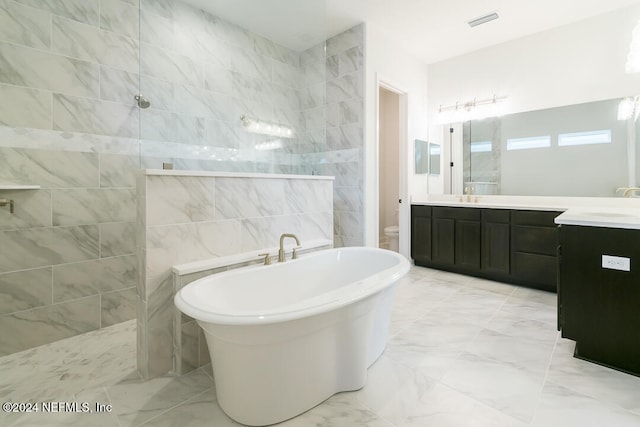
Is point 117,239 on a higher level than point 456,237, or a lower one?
higher

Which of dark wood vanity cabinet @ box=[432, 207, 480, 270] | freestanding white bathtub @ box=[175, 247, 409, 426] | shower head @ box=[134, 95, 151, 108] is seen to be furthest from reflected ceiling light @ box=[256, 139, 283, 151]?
dark wood vanity cabinet @ box=[432, 207, 480, 270]

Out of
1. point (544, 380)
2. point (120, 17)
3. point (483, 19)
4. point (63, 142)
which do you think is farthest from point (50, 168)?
point (483, 19)

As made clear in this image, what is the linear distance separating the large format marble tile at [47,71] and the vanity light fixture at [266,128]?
1.11 m

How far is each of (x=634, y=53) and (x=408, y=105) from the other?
211cm

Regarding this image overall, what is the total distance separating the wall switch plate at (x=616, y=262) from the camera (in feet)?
5.46

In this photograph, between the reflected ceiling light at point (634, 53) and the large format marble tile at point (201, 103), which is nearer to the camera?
the large format marble tile at point (201, 103)

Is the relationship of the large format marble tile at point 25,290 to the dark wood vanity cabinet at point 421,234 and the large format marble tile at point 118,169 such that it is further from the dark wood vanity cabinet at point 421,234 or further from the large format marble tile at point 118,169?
the dark wood vanity cabinet at point 421,234

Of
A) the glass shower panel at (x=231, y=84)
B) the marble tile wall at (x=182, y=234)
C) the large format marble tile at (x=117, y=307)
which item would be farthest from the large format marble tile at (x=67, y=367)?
the glass shower panel at (x=231, y=84)

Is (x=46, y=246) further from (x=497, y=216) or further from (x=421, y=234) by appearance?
(x=497, y=216)

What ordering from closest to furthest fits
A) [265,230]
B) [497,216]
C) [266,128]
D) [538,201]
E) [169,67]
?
[265,230] → [169,67] → [266,128] → [497,216] → [538,201]

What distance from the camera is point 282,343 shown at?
126 centimetres

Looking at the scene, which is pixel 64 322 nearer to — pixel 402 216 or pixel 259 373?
pixel 259 373

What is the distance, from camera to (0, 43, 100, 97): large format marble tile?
1880mm

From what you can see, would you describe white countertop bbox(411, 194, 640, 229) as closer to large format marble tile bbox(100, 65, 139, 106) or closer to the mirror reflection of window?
the mirror reflection of window
